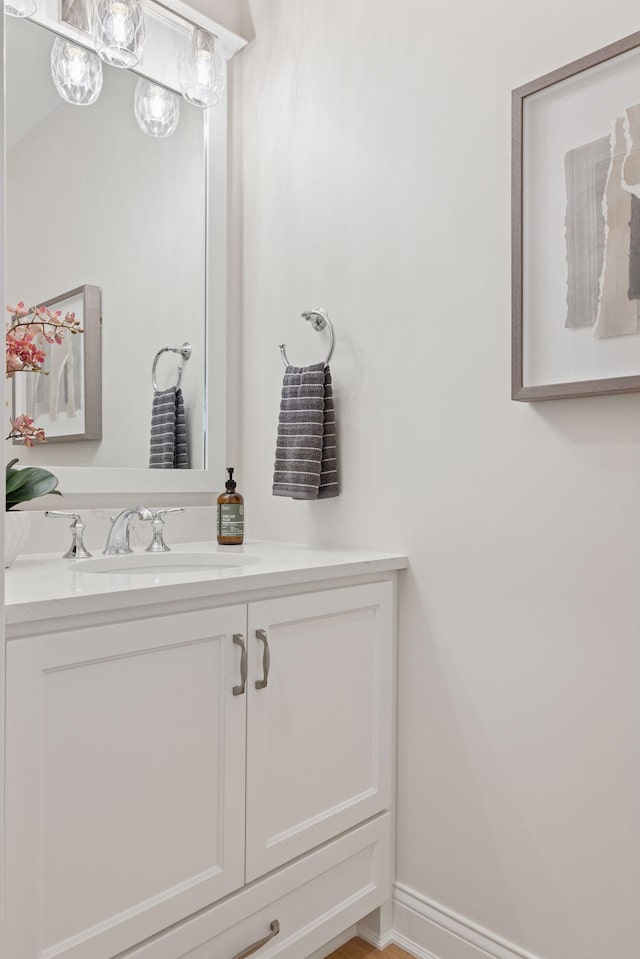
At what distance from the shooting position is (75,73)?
1715mm

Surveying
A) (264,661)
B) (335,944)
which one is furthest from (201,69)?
(335,944)

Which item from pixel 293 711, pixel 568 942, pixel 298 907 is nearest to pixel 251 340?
pixel 293 711

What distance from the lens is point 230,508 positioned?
71.2 inches

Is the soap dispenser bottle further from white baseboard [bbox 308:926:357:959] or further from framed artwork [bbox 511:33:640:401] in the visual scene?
white baseboard [bbox 308:926:357:959]

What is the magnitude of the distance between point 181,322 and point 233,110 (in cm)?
70

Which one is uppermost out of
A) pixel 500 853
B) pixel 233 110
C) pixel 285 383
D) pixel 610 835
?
pixel 233 110

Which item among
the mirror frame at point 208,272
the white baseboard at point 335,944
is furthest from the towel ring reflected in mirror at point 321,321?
the white baseboard at point 335,944

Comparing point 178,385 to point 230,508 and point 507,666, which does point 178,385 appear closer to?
point 230,508

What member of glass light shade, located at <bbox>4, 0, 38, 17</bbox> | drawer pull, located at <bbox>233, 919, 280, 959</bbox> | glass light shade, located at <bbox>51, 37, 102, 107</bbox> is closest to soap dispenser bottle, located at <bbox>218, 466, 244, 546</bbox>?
drawer pull, located at <bbox>233, 919, 280, 959</bbox>

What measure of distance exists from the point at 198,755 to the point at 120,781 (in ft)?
0.50

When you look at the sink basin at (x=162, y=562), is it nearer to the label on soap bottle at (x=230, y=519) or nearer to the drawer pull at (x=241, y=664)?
the label on soap bottle at (x=230, y=519)

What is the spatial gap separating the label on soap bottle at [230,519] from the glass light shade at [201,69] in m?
1.11

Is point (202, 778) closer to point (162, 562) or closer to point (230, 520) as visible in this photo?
point (162, 562)

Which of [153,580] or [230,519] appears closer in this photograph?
[153,580]
